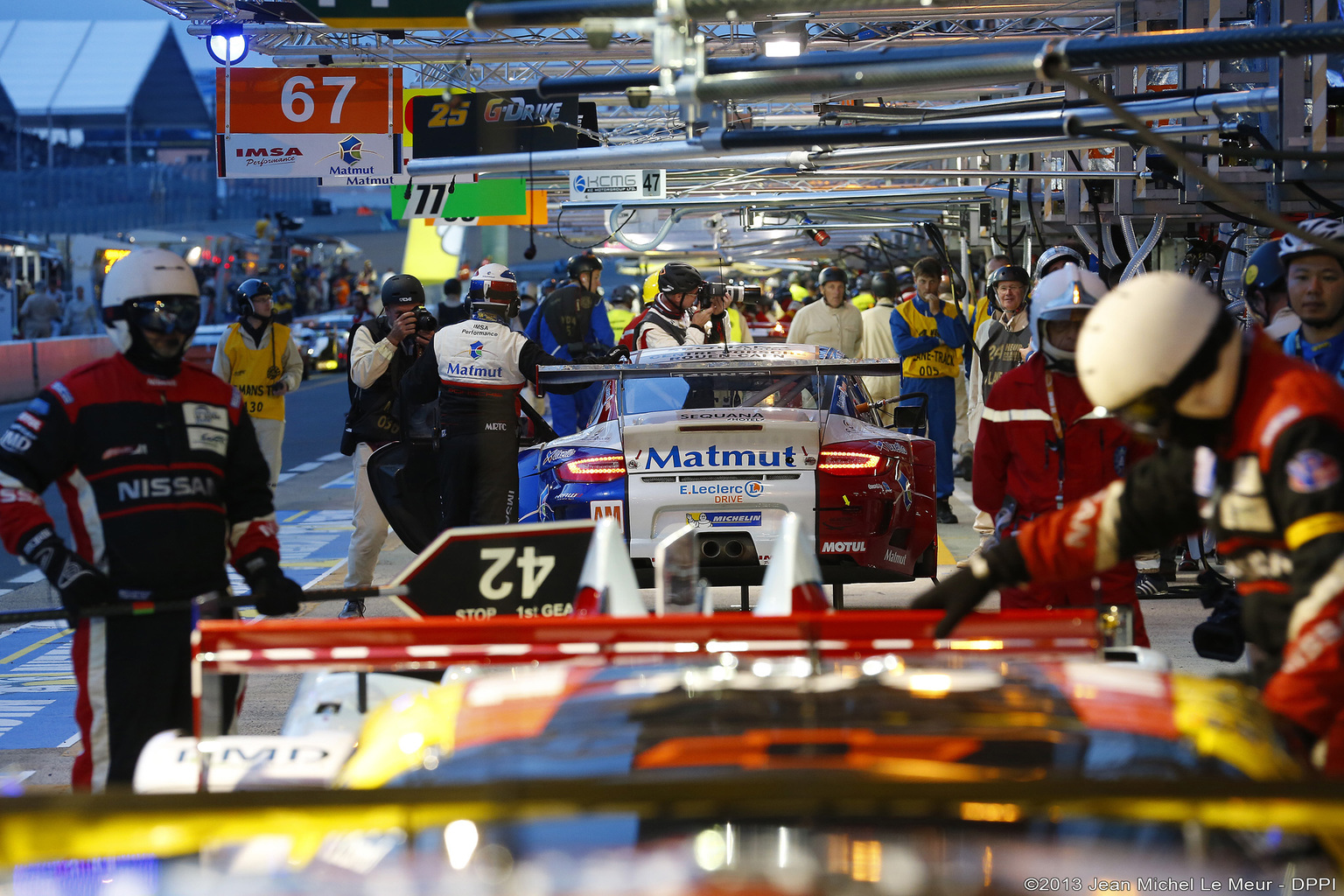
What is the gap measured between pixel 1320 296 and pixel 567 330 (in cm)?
925

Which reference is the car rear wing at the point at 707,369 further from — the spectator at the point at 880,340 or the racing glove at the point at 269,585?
the spectator at the point at 880,340

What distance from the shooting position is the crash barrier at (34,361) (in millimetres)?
26828

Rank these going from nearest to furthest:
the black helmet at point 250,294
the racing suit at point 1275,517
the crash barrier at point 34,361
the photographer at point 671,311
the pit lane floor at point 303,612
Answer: the racing suit at point 1275,517 → the pit lane floor at point 303,612 → the black helmet at point 250,294 → the photographer at point 671,311 → the crash barrier at point 34,361

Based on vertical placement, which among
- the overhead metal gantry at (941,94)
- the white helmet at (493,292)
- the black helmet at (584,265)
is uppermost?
the overhead metal gantry at (941,94)

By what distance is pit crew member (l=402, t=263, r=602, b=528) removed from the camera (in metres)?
8.73

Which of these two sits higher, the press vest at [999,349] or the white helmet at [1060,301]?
the white helmet at [1060,301]

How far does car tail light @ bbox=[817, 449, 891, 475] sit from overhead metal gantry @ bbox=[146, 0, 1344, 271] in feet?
5.06

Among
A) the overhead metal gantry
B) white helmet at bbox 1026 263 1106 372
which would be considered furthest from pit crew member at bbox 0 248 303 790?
white helmet at bbox 1026 263 1106 372

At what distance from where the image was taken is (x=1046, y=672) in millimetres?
3262

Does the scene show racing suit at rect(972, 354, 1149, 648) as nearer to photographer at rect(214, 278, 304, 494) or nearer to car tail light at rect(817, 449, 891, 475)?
car tail light at rect(817, 449, 891, 475)

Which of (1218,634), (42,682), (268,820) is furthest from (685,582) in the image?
(42,682)

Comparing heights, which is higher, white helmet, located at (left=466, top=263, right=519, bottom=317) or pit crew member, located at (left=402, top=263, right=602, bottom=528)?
white helmet, located at (left=466, top=263, right=519, bottom=317)

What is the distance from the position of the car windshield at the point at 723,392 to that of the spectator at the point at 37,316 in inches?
1050

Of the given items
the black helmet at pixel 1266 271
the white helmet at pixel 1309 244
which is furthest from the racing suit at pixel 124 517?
the black helmet at pixel 1266 271
